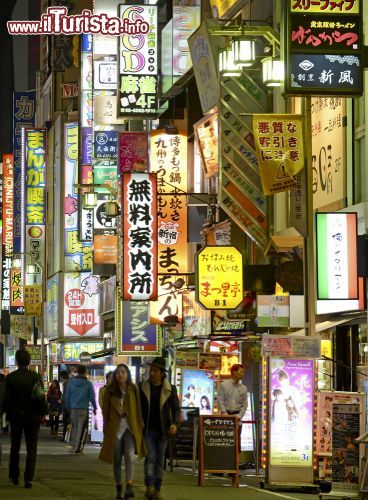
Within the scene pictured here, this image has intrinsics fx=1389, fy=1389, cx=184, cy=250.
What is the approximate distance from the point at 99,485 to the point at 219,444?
2.00 metres

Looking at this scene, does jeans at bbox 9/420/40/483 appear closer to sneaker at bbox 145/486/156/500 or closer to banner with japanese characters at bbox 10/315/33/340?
sneaker at bbox 145/486/156/500

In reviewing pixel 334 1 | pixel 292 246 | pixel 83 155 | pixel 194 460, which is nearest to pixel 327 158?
pixel 292 246

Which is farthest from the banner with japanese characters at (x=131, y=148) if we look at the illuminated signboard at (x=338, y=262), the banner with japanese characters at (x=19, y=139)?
the banner with japanese characters at (x=19, y=139)

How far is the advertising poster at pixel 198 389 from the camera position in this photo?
2783cm

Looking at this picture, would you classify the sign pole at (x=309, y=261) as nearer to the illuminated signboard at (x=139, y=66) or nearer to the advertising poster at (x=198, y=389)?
the advertising poster at (x=198, y=389)

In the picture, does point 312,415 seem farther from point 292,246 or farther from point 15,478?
point 292,246

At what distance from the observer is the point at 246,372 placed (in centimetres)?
3198

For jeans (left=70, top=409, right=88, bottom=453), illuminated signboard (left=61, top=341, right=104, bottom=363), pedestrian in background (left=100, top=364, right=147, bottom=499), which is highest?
illuminated signboard (left=61, top=341, right=104, bottom=363)

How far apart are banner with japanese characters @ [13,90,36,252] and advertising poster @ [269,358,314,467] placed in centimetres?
4782

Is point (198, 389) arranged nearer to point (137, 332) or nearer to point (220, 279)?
point (220, 279)

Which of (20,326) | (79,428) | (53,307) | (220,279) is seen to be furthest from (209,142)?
(20,326)

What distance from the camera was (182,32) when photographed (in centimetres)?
3853

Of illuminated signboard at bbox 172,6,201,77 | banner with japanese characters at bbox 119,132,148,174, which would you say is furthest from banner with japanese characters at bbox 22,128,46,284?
banner with japanese characters at bbox 119,132,148,174

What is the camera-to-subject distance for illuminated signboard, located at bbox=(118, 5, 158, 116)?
38625mm
